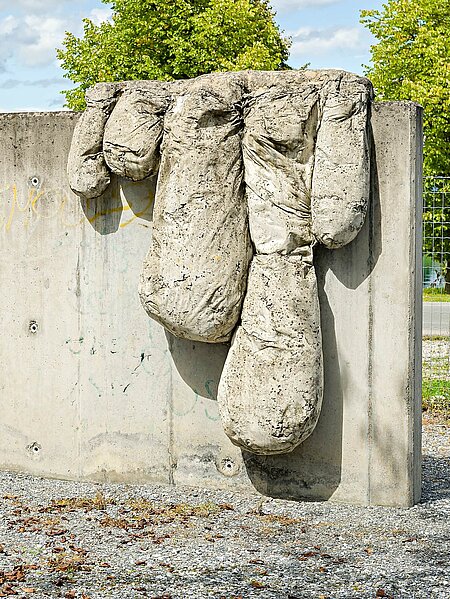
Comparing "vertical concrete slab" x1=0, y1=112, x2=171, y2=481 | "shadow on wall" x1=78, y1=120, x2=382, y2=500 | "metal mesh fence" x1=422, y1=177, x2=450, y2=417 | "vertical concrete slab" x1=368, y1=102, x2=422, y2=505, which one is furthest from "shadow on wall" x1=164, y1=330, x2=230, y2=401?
"metal mesh fence" x1=422, y1=177, x2=450, y2=417

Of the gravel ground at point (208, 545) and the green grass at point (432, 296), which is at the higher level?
the green grass at point (432, 296)

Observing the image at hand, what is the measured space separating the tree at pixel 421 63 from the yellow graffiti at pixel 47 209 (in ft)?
67.6

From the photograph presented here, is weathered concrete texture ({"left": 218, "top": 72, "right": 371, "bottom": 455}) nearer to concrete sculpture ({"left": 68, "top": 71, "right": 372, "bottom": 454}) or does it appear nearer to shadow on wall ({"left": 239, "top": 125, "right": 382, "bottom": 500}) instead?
concrete sculpture ({"left": 68, "top": 71, "right": 372, "bottom": 454})

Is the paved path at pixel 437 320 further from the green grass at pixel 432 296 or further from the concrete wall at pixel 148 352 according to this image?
the concrete wall at pixel 148 352

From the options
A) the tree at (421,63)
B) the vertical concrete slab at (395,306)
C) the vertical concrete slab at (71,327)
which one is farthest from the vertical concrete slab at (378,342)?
the tree at (421,63)

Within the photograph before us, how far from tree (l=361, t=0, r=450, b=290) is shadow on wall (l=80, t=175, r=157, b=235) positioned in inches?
816

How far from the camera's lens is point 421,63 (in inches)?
1141

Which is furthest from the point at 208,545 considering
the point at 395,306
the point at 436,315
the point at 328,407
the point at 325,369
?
the point at 436,315

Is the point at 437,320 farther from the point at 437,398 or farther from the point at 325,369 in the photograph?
the point at 325,369

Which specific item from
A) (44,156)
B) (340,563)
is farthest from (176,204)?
(340,563)

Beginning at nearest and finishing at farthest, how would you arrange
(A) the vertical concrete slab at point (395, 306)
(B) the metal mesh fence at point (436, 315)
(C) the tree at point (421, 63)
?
1. (A) the vertical concrete slab at point (395, 306)
2. (B) the metal mesh fence at point (436, 315)
3. (C) the tree at point (421, 63)

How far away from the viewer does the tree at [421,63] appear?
90.9ft

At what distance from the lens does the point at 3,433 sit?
754 centimetres

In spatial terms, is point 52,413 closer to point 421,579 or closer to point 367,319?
point 367,319
